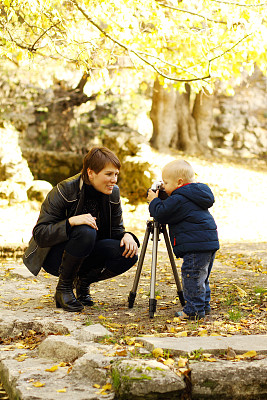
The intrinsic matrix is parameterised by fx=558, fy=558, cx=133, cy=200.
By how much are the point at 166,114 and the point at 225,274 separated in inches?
429

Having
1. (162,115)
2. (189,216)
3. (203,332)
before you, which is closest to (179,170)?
(189,216)

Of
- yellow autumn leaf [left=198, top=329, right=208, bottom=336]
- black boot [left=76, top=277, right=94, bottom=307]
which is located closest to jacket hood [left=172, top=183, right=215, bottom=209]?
yellow autumn leaf [left=198, top=329, right=208, bottom=336]

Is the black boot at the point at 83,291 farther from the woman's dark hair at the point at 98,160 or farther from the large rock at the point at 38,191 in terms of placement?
the large rock at the point at 38,191

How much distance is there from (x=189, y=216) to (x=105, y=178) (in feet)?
2.50

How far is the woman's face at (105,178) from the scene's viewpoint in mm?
4586

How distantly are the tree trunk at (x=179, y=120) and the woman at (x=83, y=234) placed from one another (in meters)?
11.7

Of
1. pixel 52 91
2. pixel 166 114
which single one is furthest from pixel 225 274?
pixel 52 91

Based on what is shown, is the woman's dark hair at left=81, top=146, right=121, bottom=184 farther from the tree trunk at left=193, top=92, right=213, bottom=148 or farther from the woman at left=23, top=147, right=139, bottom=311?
the tree trunk at left=193, top=92, right=213, bottom=148

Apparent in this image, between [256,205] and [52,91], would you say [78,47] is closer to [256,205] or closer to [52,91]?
[256,205]

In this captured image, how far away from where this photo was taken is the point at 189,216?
439cm

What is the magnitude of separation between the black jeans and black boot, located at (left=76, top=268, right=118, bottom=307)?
0.05 metres

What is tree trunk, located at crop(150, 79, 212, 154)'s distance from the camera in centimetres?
1712

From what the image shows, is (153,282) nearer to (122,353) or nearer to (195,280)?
(195,280)

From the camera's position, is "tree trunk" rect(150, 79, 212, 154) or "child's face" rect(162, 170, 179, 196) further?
"tree trunk" rect(150, 79, 212, 154)
